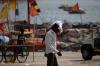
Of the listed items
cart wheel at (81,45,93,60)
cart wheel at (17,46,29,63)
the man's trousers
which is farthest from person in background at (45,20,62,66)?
cart wheel at (81,45,93,60)

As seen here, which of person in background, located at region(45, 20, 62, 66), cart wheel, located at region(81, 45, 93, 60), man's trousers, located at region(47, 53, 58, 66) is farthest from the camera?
cart wheel, located at region(81, 45, 93, 60)

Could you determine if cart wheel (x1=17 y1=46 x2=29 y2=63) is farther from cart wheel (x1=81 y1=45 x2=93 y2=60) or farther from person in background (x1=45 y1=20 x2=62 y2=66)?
person in background (x1=45 y1=20 x2=62 y2=66)

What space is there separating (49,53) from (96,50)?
12.4 m

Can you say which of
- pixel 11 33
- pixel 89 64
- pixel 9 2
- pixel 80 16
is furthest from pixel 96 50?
pixel 80 16


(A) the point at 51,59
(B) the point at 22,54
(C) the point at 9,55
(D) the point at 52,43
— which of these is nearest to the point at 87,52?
(B) the point at 22,54

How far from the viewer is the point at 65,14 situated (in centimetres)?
4994

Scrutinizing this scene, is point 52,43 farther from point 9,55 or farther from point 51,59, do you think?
point 9,55

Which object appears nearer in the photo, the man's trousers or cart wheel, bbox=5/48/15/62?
the man's trousers

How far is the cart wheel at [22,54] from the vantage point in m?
26.0

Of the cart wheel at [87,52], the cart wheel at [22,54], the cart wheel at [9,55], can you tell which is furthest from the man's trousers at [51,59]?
the cart wheel at [87,52]

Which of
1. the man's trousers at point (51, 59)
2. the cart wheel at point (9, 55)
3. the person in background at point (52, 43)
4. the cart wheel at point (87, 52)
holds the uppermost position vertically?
the person in background at point (52, 43)

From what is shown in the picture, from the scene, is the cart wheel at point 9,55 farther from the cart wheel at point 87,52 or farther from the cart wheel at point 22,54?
the cart wheel at point 87,52

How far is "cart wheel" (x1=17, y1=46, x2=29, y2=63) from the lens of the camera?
85.3ft

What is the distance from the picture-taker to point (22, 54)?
85.6 ft
